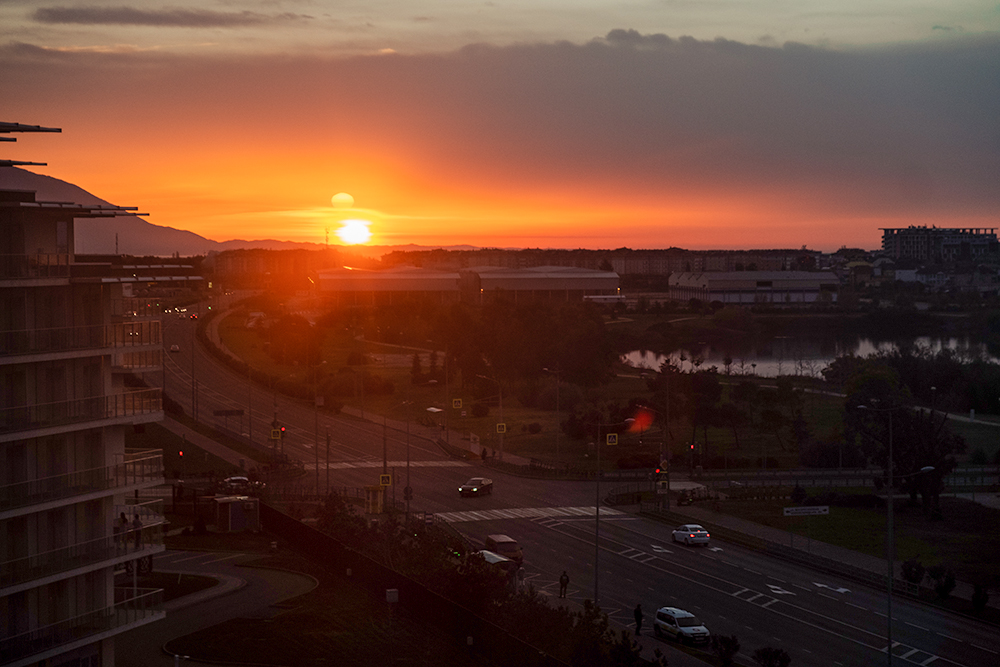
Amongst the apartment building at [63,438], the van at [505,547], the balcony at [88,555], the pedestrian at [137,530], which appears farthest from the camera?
the van at [505,547]

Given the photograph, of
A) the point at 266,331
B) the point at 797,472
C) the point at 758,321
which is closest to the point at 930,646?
the point at 797,472

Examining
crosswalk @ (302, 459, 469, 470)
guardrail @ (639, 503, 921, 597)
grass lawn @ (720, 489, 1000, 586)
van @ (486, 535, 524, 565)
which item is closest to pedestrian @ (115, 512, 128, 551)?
van @ (486, 535, 524, 565)

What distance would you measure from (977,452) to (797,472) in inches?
450

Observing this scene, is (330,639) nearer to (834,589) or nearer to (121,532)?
(121,532)

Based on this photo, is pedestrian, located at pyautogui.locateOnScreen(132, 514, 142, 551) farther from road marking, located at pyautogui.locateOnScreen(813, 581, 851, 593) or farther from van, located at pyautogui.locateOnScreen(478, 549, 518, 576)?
road marking, located at pyautogui.locateOnScreen(813, 581, 851, 593)

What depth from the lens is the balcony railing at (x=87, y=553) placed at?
60.0 feet

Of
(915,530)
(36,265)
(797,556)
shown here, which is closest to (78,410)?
(36,265)

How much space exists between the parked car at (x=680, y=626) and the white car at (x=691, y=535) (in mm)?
10400

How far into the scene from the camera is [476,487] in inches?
1844

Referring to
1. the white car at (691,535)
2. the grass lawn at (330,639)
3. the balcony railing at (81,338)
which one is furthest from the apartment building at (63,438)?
the white car at (691,535)

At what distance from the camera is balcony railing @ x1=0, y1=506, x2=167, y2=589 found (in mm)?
18281

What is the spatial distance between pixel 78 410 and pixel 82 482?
1501 mm

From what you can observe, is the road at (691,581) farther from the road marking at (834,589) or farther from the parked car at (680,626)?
the parked car at (680,626)

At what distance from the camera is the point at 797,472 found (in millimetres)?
53125
